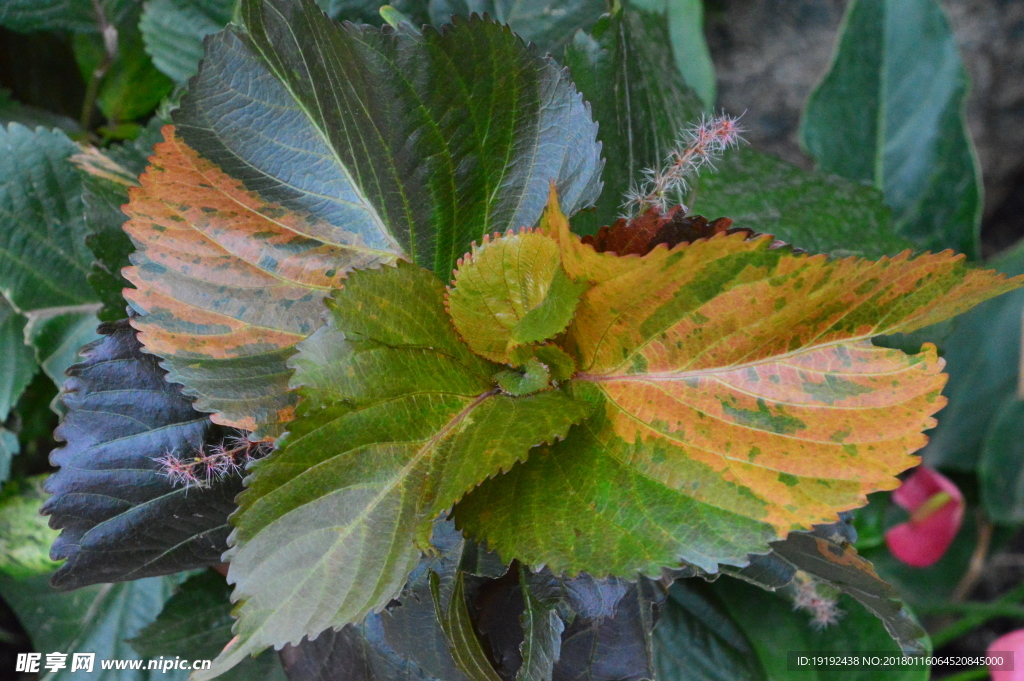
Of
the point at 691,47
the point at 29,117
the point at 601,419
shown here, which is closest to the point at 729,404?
the point at 601,419

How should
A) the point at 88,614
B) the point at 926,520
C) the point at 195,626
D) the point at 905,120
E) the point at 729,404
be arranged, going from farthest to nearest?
the point at 905,120, the point at 926,520, the point at 88,614, the point at 195,626, the point at 729,404

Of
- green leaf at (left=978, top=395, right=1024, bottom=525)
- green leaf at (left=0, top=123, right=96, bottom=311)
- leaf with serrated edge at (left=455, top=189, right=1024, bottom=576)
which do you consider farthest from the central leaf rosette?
green leaf at (left=978, top=395, right=1024, bottom=525)

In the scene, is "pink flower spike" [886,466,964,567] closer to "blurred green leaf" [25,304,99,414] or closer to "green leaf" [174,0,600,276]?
"green leaf" [174,0,600,276]

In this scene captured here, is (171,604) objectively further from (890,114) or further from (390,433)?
(890,114)

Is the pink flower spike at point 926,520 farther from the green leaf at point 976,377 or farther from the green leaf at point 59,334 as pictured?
the green leaf at point 59,334

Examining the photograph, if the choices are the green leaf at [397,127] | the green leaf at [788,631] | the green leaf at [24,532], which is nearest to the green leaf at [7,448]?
the green leaf at [24,532]

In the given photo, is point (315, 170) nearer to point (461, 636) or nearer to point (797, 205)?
point (461, 636)
